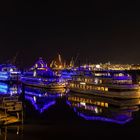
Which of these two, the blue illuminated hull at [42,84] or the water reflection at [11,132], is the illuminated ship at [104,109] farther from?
the blue illuminated hull at [42,84]

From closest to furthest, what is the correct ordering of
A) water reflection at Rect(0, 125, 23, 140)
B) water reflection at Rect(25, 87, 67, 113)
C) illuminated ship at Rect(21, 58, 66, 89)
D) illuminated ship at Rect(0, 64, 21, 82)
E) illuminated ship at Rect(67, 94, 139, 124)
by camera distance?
water reflection at Rect(0, 125, 23, 140) < illuminated ship at Rect(67, 94, 139, 124) < water reflection at Rect(25, 87, 67, 113) < illuminated ship at Rect(21, 58, 66, 89) < illuminated ship at Rect(0, 64, 21, 82)

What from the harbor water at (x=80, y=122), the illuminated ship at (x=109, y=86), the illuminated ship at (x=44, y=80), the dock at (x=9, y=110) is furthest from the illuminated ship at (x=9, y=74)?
the dock at (x=9, y=110)

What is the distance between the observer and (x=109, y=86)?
114 ft

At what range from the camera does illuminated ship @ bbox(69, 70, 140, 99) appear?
110 ft

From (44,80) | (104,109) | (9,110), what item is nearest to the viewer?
(9,110)

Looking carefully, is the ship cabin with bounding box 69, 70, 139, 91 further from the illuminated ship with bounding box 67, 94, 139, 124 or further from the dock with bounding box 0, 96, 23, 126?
the dock with bounding box 0, 96, 23, 126

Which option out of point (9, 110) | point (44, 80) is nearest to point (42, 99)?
point (44, 80)

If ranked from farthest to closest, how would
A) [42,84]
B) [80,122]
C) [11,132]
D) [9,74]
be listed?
[9,74] < [42,84] < [80,122] < [11,132]

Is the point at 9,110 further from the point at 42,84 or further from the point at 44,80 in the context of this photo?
the point at 44,80

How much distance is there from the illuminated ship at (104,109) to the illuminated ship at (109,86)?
0.90 meters

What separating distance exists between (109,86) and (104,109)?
682cm

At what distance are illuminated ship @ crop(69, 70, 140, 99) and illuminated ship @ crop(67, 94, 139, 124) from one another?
2.95 ft

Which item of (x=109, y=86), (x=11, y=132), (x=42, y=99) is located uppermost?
(x=109, y=86)

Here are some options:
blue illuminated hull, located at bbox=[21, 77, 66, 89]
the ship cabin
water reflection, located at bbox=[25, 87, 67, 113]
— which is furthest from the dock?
blue illuminated hull, located at bbox=[21, 77, 66, 89]
